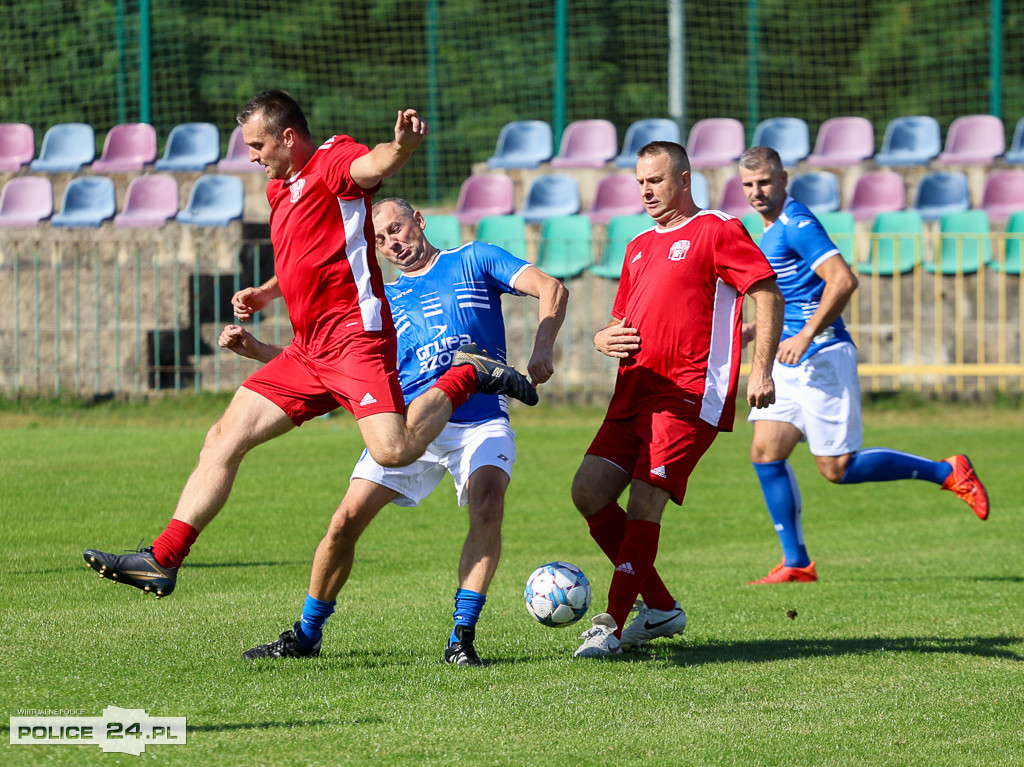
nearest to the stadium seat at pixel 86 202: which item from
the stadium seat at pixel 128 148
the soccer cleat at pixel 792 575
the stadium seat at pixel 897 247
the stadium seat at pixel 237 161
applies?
the stadium seat at pixel 128 148

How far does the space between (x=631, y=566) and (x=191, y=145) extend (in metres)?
16.4

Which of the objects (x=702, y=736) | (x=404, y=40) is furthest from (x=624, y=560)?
(x=404, y=40)

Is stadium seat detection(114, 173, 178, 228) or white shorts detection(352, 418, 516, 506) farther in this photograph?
stadium seat detection(114, 173, 178, 228)

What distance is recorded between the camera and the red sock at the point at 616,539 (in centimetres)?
591

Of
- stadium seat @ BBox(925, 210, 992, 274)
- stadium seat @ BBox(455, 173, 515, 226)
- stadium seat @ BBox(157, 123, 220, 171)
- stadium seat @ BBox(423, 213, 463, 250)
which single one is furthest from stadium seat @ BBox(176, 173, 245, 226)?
stadium seat @ BBox(925, 210, 992, 274)

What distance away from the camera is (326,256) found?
5414 millimetres

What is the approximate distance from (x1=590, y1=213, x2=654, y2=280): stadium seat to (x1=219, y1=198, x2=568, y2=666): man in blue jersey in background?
10.4m

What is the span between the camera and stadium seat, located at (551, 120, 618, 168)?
65.1 feet

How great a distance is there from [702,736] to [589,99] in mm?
21226

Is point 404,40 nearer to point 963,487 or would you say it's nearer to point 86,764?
point 963,487

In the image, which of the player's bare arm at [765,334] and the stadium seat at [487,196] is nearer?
the player's bare arm at [765,334]

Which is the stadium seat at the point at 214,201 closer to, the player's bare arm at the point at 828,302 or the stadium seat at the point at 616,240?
the stadium seat at the point at 616,240

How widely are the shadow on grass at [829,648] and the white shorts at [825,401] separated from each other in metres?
2.10

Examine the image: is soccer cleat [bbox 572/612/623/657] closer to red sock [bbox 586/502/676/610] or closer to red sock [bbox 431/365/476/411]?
red sock [bbox 586/502/676/610]
